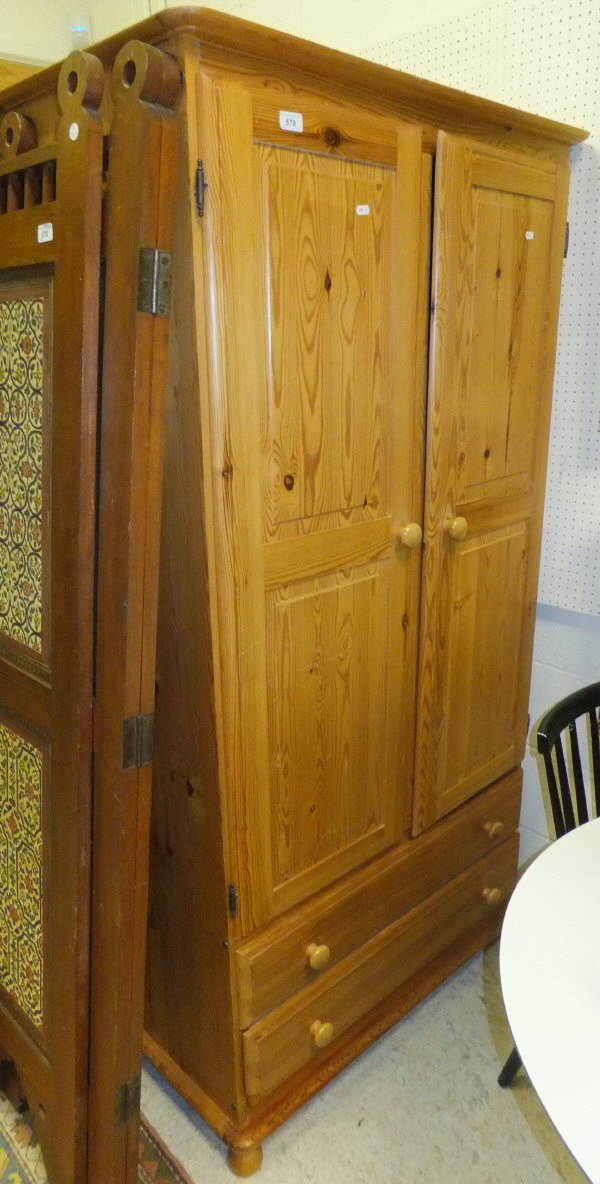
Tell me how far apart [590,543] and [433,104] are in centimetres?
100

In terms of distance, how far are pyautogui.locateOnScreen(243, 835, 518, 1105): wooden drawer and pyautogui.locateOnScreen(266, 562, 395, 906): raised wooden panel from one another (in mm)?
230

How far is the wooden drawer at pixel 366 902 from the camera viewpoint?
1.48 m

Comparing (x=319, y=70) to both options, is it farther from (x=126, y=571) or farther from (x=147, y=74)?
(x=126, y=571)

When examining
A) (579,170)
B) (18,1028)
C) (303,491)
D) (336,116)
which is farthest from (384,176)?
(18,1028)

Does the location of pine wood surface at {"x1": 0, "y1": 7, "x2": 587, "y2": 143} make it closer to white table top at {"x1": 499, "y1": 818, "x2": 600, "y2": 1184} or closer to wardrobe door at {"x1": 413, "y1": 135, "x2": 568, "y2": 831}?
wardrobe door at {"x1": 413, "y1": 135, "x2": 568, "y2": 831}

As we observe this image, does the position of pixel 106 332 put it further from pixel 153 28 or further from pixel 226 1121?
pixel 226 1121

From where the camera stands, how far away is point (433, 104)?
55.5 inches

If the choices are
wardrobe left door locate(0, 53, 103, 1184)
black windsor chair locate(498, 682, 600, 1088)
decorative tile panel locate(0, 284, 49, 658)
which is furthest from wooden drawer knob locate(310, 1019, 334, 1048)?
decorative tile panel locate(0, 284, 49, 658)

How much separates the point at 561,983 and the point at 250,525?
0.75 meters

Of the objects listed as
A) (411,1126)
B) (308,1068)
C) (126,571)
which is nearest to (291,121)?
(126,571)

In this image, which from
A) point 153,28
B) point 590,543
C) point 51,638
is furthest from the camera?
point 590,543

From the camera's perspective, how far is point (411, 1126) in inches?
65.5

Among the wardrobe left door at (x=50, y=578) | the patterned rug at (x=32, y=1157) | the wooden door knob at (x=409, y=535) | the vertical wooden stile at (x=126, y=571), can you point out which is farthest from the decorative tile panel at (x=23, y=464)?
the patterned rug at (x=32, y=1157)

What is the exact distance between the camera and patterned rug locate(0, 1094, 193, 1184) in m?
1.54
